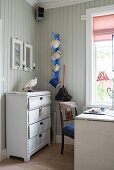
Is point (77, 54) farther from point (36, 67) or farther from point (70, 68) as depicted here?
point (36, 67)

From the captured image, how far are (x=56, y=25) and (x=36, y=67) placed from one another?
37.9 inches

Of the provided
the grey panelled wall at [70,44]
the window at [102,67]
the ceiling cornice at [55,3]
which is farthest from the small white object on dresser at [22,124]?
the ceiling cornice at [55,3]

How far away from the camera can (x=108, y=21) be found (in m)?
3.26

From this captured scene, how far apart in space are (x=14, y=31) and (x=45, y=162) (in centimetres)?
222

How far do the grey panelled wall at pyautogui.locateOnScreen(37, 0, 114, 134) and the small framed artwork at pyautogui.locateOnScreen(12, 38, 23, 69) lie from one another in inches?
26.9

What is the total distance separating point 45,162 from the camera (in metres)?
2.73

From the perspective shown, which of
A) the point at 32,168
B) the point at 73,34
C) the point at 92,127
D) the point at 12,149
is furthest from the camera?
the point at 73,34

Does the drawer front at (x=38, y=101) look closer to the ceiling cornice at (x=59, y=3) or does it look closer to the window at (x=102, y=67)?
the window at (x=102, y=67)

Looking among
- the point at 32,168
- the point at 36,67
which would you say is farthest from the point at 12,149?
the point at 36,67

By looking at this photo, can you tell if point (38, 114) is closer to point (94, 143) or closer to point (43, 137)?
point (43, 137)

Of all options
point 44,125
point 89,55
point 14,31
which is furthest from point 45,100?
point 14,31

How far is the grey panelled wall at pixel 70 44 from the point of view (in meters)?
3.42

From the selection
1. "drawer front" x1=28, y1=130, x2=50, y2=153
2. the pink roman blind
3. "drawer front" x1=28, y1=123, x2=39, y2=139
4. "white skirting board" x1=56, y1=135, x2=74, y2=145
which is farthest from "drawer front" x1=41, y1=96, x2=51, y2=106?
the pink roman blind

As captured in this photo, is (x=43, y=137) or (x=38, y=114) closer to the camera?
(x=38, y=114)
